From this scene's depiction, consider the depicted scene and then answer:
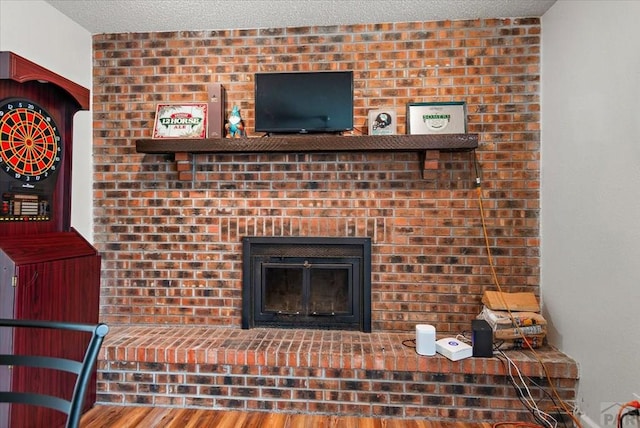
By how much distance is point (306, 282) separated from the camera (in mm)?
2645

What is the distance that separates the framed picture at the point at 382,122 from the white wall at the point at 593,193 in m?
0.99

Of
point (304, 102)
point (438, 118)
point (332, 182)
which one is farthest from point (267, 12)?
point (438, 118)

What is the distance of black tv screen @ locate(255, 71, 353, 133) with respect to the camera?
2557 mm

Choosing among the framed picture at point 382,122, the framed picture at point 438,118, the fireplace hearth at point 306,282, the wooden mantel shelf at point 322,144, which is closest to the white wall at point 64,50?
the wooden mantel shelf at point 322,144

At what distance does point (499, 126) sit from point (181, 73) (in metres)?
2.27

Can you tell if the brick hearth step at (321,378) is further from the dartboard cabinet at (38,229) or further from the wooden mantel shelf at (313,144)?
the wooden mantel shelf at (313,144)

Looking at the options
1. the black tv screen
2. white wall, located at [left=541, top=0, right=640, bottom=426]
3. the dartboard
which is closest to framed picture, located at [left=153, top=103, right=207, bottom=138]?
the black tv screen

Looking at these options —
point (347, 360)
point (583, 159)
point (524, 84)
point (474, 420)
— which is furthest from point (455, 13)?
point (474, 420)

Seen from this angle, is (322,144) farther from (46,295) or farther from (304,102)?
(46,295)

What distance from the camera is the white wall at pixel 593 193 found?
5.56 feet

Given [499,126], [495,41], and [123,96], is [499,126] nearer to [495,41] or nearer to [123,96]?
[495,41]

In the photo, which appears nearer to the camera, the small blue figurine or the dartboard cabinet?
the dartboard cabinet

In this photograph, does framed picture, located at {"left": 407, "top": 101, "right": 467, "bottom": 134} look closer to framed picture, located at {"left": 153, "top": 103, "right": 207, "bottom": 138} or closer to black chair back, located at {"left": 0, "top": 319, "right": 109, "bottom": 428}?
framed picture, located at {"left": 153, "top": 103, "right": 207, "bottom": 138}

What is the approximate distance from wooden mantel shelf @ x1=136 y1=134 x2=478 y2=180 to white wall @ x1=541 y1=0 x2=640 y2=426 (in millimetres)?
559
